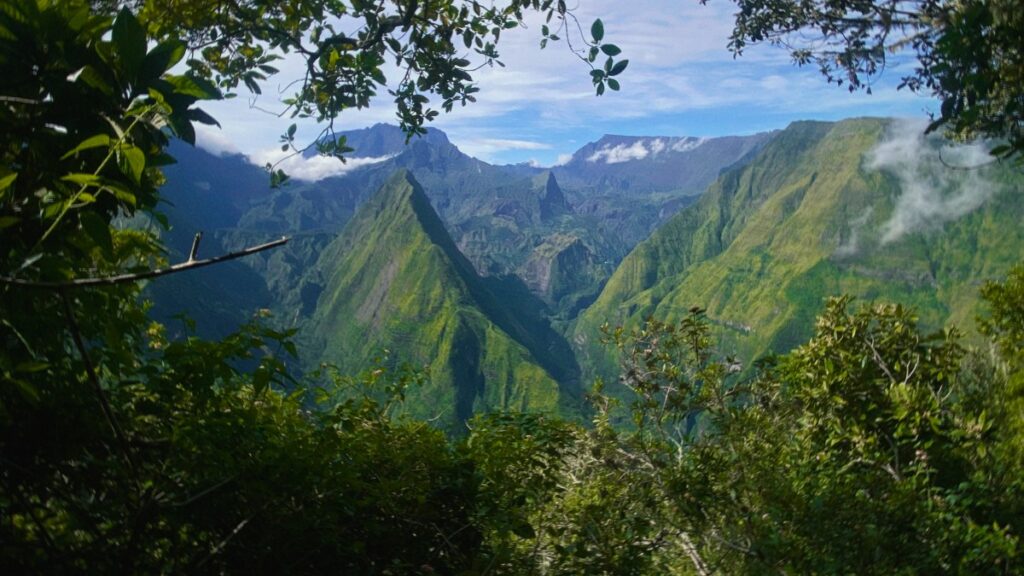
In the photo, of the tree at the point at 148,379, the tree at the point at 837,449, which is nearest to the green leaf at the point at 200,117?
the tree at the point at 148,379

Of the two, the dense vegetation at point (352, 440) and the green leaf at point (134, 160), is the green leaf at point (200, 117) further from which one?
the green leaf at point (134, 160)

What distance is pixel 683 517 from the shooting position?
530 centimetres

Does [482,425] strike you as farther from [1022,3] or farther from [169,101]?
[1022,3]

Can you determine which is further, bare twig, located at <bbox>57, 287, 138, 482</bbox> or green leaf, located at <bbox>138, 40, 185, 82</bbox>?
green leaf, located at <bbox>138, 40, 185, 82</bbox>

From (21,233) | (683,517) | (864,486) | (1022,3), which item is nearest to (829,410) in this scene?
(864,486)

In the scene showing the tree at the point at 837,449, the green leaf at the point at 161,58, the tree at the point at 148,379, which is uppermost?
the green leaf at the point at 161,58

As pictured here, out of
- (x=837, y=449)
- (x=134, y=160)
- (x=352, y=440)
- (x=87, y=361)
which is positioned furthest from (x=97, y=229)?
(x=837, y=449)

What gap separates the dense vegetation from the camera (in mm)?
1967

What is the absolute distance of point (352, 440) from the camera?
4379 mm

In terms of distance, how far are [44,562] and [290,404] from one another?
2570 millimetres

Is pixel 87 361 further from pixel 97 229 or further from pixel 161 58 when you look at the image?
pixel 161 58

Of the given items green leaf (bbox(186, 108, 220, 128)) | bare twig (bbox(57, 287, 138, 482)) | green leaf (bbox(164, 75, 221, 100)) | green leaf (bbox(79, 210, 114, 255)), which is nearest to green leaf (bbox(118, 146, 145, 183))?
green leaf (bbox(79, 210, 114, 255))

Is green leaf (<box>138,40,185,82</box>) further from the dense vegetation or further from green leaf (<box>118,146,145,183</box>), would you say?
green leaf (<box>118,146,145,183</box>)

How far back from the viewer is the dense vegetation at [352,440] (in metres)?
1.97
